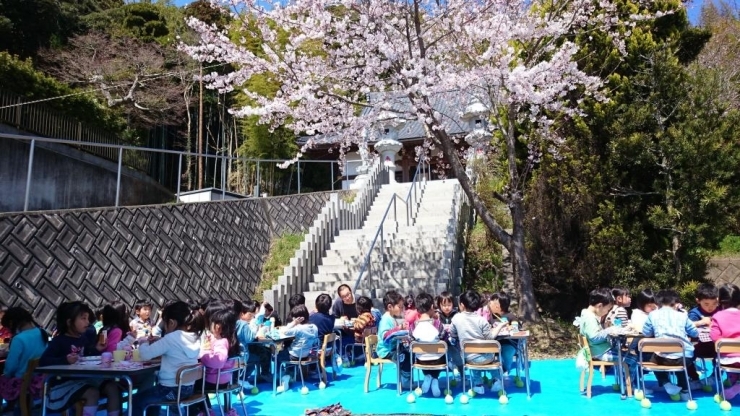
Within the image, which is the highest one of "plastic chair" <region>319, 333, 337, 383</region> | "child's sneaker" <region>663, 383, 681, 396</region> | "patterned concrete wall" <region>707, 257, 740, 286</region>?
"patterned concrete wall" <region>707, 257, 740, 286</region>

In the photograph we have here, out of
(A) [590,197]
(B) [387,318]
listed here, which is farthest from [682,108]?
(B) [387,318]

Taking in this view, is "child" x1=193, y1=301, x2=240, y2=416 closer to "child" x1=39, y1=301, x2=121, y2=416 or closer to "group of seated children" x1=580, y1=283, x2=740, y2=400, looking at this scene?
"child" x1=39, y1=301, x2=121, y2=416

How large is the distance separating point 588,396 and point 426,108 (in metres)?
4.93

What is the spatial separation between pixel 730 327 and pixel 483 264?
7051mm

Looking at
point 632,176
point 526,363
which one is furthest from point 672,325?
point 632,176

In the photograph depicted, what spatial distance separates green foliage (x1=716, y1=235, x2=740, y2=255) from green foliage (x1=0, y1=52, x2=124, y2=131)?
58.7 ft

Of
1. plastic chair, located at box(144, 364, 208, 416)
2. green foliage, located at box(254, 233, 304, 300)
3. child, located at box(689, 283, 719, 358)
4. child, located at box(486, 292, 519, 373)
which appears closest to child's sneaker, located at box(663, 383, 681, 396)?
child, located at box(689, 283, 719, 358)

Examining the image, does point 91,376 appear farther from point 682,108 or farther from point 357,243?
point 682,108

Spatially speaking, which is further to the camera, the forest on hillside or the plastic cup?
the forest on hillside

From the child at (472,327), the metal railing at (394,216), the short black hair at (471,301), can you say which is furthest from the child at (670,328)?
the metal railing at (394,216)

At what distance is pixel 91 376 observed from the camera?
4.21 metres

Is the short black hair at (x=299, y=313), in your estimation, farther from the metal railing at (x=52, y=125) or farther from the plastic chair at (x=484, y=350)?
the metal railing at (x=52, y=125)

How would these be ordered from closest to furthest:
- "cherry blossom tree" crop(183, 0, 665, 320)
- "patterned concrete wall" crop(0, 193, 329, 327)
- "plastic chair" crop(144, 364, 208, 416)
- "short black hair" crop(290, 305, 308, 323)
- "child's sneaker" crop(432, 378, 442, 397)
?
Result: "plastic chair" crop(144, 364, 208, 416) → "child's sneaker" crop(432, 378, 442, 397) → "short black hair" crop(290, 305, 308, 323) → "patterned concrete wall" crop(0, 193, 329, 327) → "cherry blossom tree" crop(183, 0, 665, 320)

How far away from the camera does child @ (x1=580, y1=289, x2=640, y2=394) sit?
5926mm
